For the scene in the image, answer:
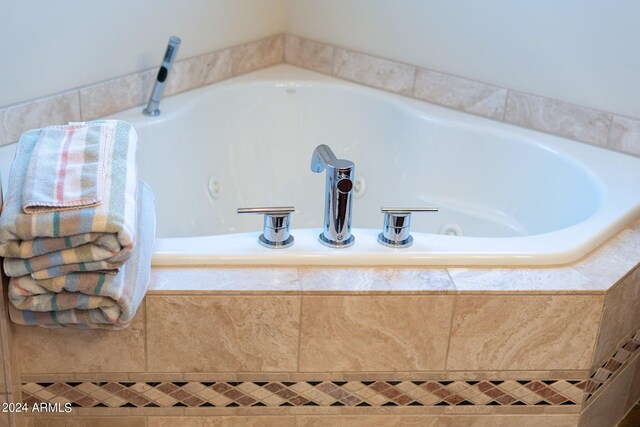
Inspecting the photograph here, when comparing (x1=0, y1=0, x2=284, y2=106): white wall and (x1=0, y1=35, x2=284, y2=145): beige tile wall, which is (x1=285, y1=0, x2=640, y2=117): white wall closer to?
(x1=0, y1=35, x2=284, y2=145): beige tile wall

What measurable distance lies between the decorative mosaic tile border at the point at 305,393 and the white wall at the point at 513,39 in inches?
36.7

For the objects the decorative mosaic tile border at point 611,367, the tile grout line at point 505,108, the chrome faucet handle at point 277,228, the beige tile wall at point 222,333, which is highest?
the tile grout line at point 505,108

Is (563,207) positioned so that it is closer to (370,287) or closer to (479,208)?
(479,208)

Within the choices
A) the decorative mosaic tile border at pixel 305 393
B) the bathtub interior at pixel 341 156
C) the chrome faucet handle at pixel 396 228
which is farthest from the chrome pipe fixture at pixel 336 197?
the bathtub interior at pixel 341 156

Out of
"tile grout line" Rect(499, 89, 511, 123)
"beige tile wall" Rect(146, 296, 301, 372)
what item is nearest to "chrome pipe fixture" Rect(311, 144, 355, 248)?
"beige tile wall" Rect(146, 296, 301, 372)

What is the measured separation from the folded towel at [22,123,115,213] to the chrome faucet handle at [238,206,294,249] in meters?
0.36

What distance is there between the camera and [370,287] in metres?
1.70

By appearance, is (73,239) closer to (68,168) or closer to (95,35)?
(68,168)

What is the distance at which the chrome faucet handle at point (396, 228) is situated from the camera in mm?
1789

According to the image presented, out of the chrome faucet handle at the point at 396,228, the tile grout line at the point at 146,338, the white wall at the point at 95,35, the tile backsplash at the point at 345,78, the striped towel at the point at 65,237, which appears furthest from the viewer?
the tile backsplash at the point at 345,78

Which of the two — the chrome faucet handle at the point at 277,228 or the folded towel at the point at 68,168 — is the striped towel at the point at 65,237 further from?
the chrome faucet handle at the point at 277,228

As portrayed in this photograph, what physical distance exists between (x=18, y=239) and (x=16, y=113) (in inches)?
27.6

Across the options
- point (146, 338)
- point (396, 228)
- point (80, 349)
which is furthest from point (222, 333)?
point (396, 228)

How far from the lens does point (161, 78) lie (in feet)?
7.77
